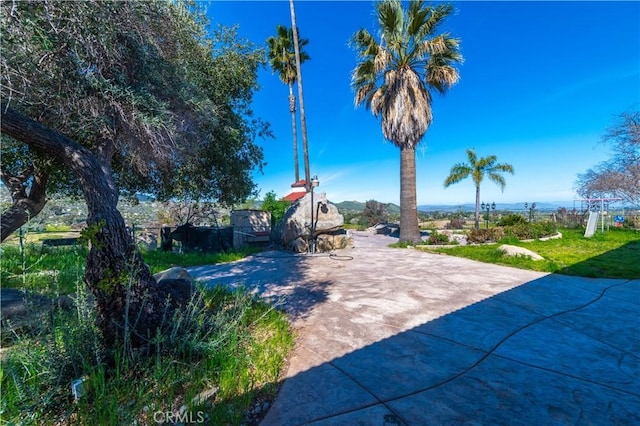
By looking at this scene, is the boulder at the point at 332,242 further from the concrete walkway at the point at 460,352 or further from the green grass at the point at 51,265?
the concrete walkway at the point at 460,352

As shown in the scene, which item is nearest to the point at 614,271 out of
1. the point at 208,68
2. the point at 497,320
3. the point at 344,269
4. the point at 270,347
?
the point at 497,320

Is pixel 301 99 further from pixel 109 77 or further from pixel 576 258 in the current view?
pixel 576 258

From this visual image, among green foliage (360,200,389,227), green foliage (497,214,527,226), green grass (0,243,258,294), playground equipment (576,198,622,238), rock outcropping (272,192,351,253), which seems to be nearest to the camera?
green grass (0,243,258,294)

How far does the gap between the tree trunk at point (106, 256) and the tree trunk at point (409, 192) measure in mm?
10647

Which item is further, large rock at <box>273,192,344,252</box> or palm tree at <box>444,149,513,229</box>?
palm tree at <box>444,149,513,229</box>

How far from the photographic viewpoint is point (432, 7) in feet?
36.1

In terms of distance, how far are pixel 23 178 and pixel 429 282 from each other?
8351mm

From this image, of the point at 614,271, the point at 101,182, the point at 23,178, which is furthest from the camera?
the point at 614,271

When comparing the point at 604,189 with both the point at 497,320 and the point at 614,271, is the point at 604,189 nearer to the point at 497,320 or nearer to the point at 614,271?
the point at 614,271

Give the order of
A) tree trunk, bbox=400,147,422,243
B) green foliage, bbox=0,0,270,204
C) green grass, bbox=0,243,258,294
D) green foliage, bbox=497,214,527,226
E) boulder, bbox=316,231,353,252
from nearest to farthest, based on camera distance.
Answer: green foliage, bbox=0,0,270,204 → green grass, bbox=0,243,258,294 → boulder, bbox=316,231,353,252 → tree trunk, bbox=400,147,422,243 → green foliage, bbox=497,214,527,226

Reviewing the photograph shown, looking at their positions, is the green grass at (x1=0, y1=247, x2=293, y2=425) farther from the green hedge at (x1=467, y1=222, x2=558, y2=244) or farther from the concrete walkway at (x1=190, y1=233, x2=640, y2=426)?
the green hedge at (x1=467, y1=222, x2=558, y2=244)

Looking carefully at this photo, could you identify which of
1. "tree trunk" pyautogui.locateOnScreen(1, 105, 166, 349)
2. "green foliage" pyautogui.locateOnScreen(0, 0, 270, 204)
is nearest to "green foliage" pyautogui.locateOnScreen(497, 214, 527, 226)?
"green foliage" pyautogui.locateOnScreen(0, 0, 270, 204)

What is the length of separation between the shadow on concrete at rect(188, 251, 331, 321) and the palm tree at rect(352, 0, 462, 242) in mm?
6281

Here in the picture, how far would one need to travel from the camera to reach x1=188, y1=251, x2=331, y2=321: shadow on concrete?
4.67 metres
